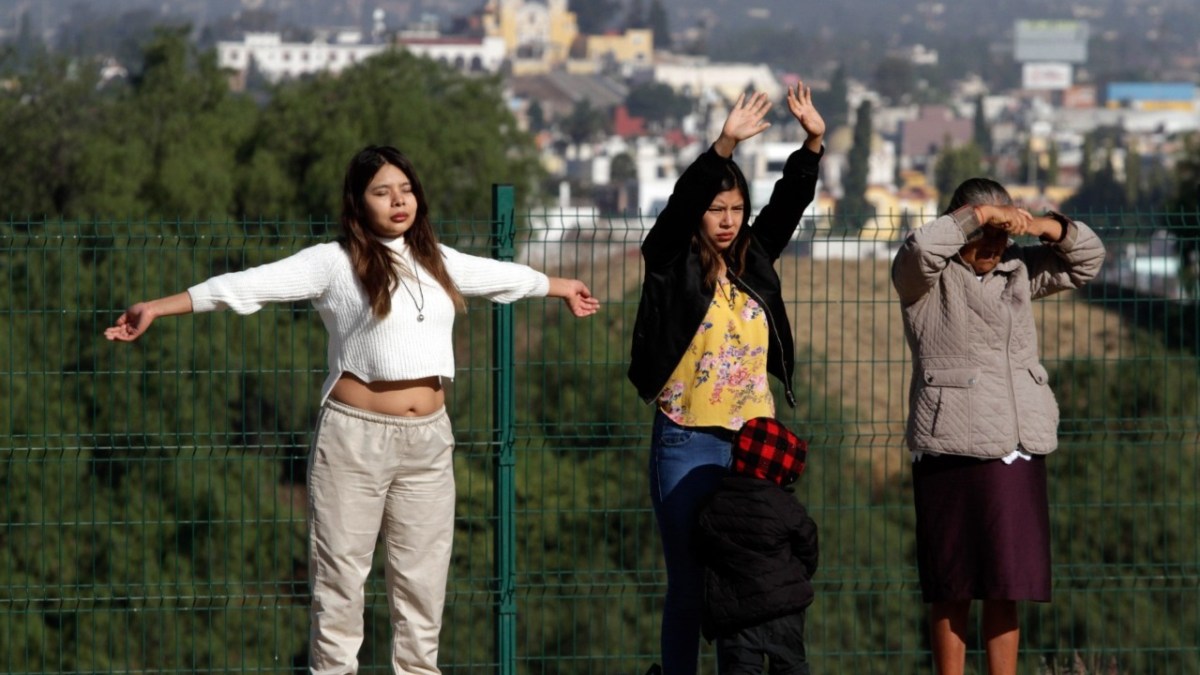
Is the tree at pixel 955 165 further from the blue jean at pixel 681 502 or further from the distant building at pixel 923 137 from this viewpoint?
the blue jean at pixel 681 502

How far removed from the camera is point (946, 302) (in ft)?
15.9

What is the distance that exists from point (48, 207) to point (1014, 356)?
42.3 meters

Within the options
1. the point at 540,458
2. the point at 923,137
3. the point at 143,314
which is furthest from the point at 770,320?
the point at 923,137

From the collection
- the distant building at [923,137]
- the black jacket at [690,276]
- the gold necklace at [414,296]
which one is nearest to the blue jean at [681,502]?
the black jacket at [690,276]

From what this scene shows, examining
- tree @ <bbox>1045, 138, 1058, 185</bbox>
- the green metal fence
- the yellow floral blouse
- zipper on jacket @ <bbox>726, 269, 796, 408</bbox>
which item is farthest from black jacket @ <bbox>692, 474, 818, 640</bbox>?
tree @ <bbox>1045, 138, 1058, 185</bbox>

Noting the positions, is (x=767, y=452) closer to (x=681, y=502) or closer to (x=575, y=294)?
(x=681, y=502)

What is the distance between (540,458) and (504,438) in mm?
1612

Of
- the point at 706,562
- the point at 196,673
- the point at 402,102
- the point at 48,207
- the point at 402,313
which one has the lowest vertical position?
the point at 196,673

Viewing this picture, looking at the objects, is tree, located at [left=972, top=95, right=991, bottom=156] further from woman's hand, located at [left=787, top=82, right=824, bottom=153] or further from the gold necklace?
the gold necklace

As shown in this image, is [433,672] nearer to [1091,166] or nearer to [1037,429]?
[1037,429]

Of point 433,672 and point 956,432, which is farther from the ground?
point 956,432

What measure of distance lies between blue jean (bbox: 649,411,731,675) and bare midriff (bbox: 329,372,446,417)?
626 millimetres

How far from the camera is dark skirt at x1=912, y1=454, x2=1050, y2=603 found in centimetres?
479

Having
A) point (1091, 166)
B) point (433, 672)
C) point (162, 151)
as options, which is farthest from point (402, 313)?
point (1091, 166)
